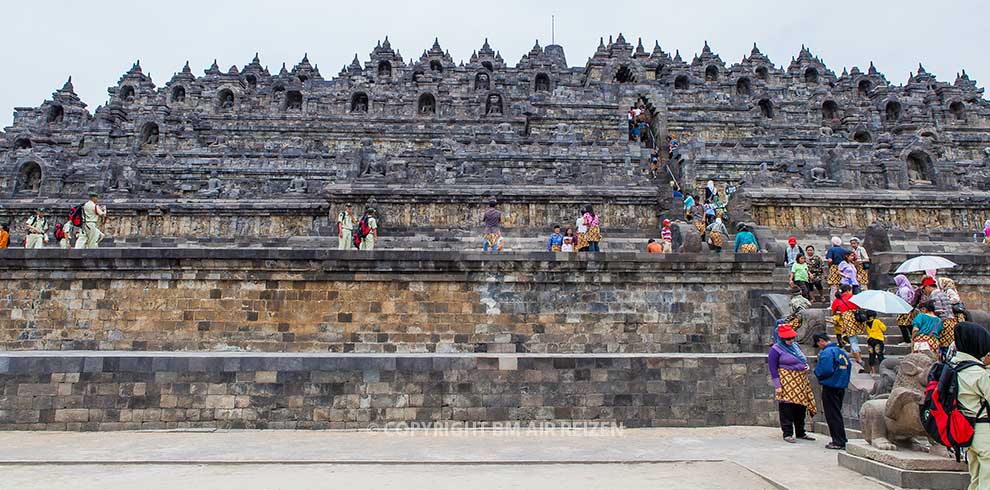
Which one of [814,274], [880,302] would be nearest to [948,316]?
[880,302]

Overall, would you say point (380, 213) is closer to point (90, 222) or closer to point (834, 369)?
point (90, 222)

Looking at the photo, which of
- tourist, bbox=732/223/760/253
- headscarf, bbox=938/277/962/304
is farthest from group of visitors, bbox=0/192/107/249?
headscarf, bbox=938/277/962/304

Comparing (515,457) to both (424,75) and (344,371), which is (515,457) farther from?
(424,75)

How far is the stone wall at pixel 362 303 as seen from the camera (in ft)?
39.2

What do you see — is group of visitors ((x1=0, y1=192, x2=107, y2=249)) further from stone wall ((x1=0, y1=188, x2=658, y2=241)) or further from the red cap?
the red cap

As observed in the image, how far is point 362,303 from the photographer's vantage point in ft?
39.9

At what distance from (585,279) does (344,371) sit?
212 inches

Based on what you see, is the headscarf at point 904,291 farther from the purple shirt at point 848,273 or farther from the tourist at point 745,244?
the tourist at point 745,244

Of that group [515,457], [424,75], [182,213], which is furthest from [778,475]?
[424,75]

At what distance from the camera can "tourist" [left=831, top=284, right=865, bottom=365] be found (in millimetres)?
9781

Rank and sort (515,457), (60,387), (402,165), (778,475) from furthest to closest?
(402,165) → (60,387) → (515,457) → (778,475)

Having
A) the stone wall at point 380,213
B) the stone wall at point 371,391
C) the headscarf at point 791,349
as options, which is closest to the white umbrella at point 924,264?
the stone wall at point 371,391

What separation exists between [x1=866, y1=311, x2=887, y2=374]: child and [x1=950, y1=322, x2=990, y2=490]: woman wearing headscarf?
207 inches

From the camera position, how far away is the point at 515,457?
6.74 meters
